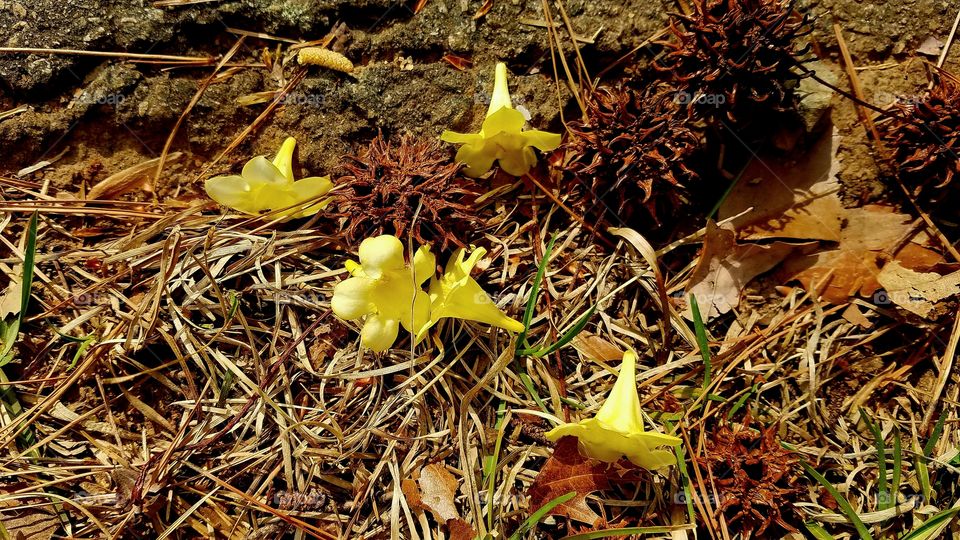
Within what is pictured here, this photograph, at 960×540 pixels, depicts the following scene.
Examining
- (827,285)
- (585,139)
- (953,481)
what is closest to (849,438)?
(953,481)

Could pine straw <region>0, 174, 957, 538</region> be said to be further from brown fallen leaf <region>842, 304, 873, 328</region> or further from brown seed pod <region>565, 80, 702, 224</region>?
brown seed pod <region>565, 80, 702, 224</region>

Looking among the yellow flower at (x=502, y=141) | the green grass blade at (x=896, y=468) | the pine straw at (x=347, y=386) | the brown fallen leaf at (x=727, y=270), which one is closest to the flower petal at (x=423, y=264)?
the pine straw at (x=347, y=386)

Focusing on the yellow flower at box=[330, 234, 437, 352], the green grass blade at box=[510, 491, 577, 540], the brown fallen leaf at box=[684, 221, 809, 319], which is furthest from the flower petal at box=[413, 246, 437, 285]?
the brown fallen leaf at box=[684, 221, 809, 319]

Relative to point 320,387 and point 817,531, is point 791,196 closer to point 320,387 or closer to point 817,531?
point 817,531

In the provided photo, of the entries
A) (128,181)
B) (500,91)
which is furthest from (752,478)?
(128,181)

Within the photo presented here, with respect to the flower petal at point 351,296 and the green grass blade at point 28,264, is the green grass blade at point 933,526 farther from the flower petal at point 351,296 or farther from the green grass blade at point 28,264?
the green grass blade at point 28,264
